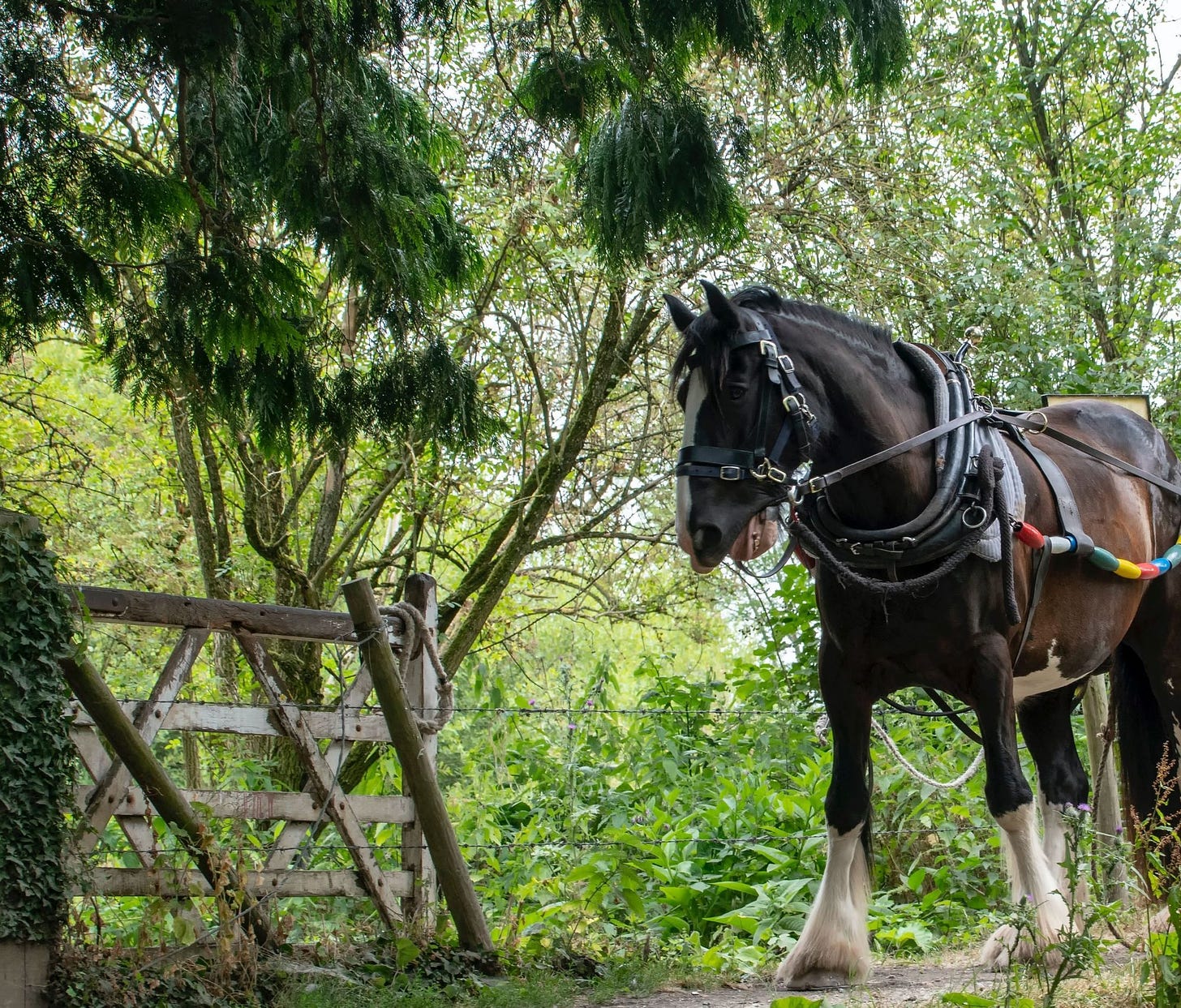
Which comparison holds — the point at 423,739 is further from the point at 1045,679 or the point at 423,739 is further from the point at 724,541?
the point at 1045,679

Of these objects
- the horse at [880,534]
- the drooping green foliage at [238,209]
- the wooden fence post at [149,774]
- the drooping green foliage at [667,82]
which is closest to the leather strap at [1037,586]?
the horse at [880,534]

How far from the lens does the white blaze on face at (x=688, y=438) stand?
3.18 meters

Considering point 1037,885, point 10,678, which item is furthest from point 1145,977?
point 10,678

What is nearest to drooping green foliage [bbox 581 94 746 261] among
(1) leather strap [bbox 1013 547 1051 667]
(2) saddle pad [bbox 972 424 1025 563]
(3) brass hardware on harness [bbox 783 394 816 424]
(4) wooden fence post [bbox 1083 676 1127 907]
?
(3) brass hardware on harness [bbox 783 394 816 424]

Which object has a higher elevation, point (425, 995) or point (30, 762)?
point (30, 762)

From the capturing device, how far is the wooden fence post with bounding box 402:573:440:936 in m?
4.50

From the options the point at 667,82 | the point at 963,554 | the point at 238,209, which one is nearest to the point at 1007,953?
the point at 963,554

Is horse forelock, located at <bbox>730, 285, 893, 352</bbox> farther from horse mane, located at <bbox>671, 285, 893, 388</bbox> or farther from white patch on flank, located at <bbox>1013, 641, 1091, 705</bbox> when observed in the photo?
white patch on flank, located at <bbox>1013, 641, 1091, 705</bbox>

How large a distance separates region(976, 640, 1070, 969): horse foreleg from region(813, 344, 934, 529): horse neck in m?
0.52

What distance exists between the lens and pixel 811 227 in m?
7.47

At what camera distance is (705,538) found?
10.4ft

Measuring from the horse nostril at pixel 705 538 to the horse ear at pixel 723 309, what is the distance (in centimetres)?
61

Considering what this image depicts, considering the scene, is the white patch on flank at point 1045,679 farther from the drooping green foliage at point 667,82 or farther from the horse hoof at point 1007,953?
the drooping green foliage at point 667,82

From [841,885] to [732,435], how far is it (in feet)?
5.23
